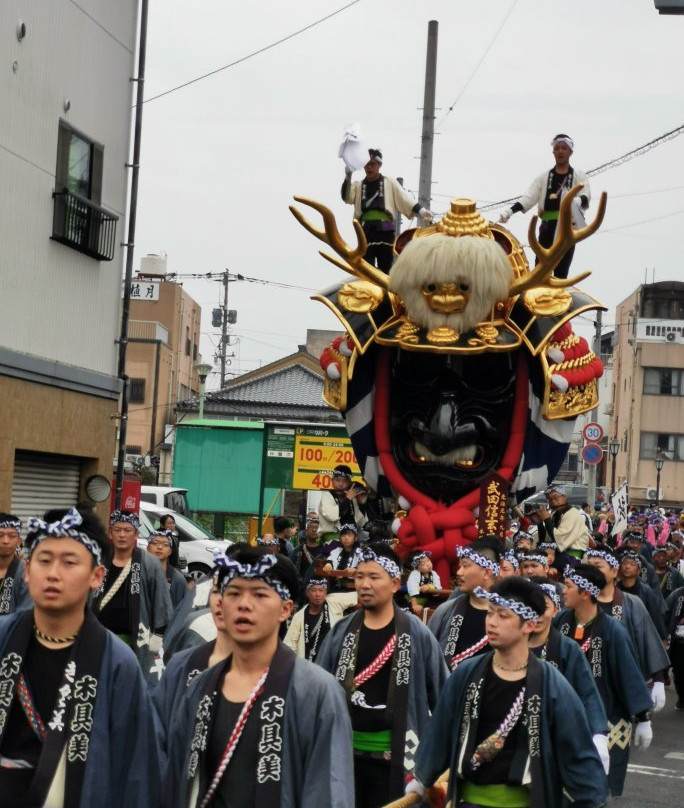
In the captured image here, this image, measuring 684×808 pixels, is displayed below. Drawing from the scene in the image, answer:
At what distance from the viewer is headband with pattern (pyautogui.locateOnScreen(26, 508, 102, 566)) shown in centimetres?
499

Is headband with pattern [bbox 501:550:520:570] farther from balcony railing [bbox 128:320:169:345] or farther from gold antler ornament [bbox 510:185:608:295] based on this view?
balcony railing [bbox 128:320:169:345]

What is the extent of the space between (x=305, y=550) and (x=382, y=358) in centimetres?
314

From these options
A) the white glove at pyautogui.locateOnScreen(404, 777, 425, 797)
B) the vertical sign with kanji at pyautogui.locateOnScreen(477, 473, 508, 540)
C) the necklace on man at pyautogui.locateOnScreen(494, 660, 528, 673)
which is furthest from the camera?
the vertical sign with kanji at pyautogui.locateOnScreen(477, 473, 508, 540)

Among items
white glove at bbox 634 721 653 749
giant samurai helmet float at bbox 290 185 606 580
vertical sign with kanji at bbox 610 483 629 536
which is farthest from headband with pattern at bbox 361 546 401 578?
vertical sign with kanji at bbox 610 483 629 536

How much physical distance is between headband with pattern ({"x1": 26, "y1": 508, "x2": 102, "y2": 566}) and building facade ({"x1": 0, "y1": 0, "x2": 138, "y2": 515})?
12.2 metres

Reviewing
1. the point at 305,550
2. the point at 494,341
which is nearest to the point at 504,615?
the point at 494,341

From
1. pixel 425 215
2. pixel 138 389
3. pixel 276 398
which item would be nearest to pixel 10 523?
pixel 425 215

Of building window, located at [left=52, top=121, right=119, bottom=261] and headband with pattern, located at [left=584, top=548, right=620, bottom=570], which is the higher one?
building window, located at [left=52, top=121, right=119, bottom=261]

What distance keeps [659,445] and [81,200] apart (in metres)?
43.3

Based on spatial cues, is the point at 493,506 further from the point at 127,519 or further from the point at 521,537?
the point at 127,519

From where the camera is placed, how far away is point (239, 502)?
28.2 meters

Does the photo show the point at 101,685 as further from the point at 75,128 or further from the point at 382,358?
the point at 75,128

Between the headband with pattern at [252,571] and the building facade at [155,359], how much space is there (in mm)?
40128

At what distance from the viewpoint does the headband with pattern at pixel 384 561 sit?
754 cm
